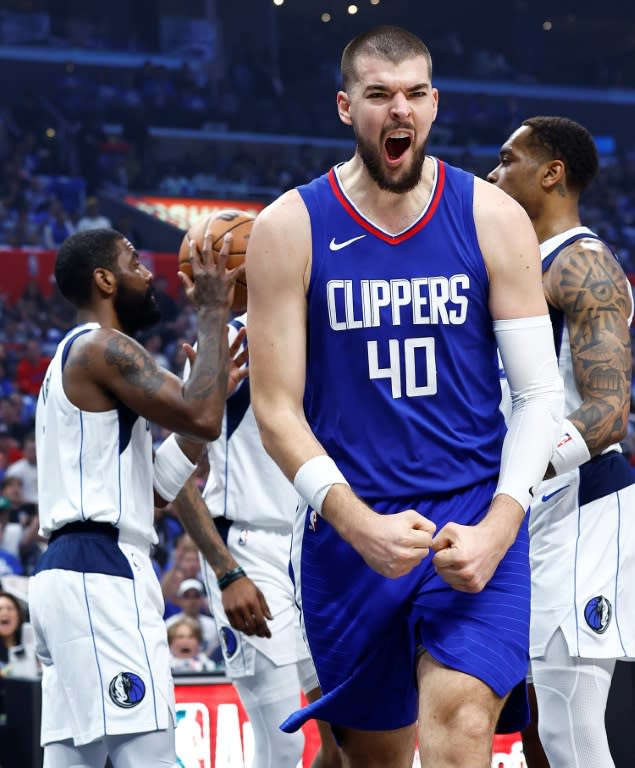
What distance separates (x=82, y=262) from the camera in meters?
4.33

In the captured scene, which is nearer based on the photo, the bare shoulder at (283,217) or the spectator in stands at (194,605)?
the bare shoulder at (283,217)

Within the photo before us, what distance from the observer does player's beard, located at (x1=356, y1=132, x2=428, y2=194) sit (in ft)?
9.68

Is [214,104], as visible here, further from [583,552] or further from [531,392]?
[531,392]

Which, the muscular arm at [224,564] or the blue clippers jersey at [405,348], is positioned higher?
the blue clippers jersey at [405,348]

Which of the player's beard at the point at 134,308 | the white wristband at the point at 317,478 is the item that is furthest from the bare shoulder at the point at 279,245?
the player's beard at the point at 134,308

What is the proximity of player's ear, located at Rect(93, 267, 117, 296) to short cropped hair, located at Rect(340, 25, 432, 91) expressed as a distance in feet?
5.10

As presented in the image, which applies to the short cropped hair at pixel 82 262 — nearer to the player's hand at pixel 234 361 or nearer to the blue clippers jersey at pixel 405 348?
the player's hand at pixel 234 361

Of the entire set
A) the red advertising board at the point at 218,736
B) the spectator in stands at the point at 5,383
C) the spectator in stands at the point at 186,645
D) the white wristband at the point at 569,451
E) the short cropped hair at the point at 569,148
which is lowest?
the red advertising board at the point at 218,736

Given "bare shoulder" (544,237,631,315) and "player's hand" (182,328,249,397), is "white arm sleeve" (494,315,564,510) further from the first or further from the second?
"player's hand" (182,328,249,397)

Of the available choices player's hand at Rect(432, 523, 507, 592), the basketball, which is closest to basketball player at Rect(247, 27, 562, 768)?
player's hand at Rect(432, 523, 507, 592)

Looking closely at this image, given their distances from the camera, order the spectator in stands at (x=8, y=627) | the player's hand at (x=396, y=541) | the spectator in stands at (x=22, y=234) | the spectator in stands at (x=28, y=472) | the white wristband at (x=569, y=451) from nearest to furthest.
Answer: the player's hand at (x=396, y=541)
the white wristband at (x=569, y=451)
the spectator in stands at (x=8, y=627)
the spectator in stands at (x=28, y=472)
the spectator in stands at (x=22, y=234)

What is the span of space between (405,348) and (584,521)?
1220 millimetres

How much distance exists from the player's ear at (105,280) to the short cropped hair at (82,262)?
1 centimetres

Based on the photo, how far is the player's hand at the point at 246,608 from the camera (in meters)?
4.44
